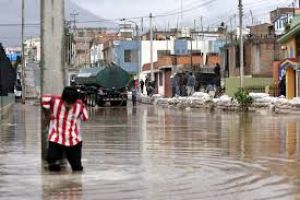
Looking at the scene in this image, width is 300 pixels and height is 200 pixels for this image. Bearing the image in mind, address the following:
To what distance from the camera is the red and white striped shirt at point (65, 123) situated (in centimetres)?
1130

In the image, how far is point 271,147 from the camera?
16000mm

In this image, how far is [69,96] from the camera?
11.3 meters

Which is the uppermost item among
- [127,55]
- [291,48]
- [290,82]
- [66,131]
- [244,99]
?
[127,55]

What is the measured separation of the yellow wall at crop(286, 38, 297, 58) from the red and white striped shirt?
3795 cm

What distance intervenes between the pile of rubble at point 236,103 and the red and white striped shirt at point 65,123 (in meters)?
23.6

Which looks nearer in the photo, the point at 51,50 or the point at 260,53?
the point at 51,50

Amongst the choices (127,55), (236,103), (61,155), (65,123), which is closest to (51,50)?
(65,123)

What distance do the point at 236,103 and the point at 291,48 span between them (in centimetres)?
1207

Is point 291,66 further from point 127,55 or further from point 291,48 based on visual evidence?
point 127,55

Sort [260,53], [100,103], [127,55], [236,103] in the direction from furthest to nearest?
[127,55] → [260,53] → [100,103] → [236,103]


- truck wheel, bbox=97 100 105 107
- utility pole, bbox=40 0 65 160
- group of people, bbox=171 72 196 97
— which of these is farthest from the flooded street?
group of people, bbox=171 72 196 97

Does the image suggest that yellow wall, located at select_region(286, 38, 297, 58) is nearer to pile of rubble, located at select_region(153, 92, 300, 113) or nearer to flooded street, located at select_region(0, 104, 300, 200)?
pile of rubble, located at select_region(153, 92, 300, 113)

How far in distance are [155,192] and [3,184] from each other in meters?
2.21

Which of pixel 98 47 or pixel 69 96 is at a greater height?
pixel 98 47
